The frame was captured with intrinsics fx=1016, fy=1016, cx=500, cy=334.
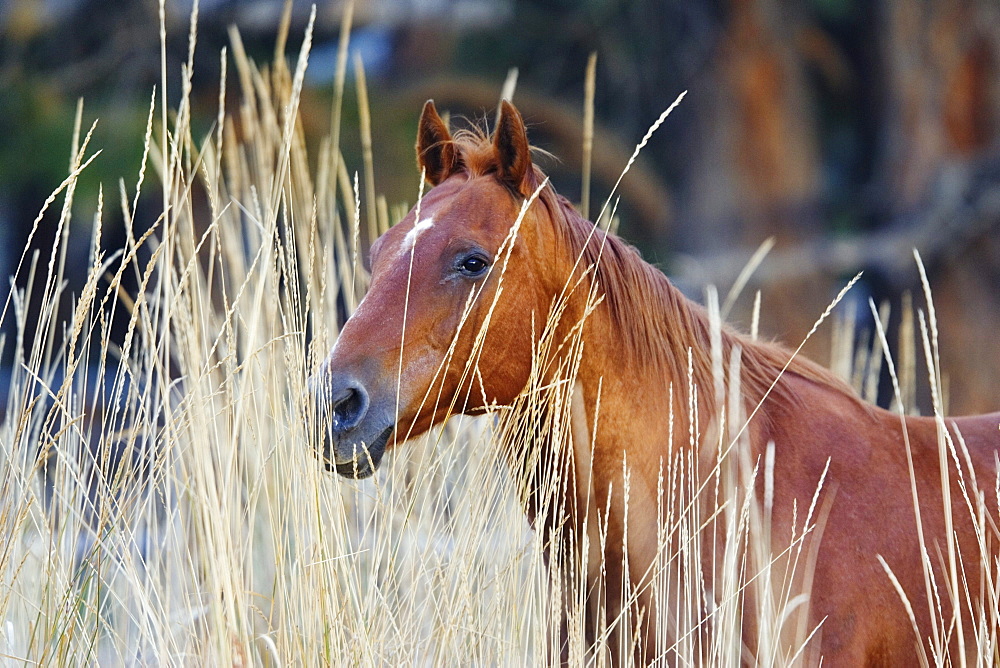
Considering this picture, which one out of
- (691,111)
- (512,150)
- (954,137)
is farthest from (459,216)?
(691,111)

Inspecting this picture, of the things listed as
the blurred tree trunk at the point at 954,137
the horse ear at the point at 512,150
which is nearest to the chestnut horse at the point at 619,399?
the horse ear at the point at 512,150

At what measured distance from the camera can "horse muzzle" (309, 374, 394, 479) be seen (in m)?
1.84

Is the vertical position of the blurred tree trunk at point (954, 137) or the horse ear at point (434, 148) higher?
the blurred tree trunk at point (954, 137)

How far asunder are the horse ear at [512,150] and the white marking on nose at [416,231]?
0.68 feet

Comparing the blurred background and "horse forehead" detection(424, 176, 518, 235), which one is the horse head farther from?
the blurred background

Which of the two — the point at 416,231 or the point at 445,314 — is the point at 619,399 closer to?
the point at 445,314

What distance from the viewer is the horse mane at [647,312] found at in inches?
83.7

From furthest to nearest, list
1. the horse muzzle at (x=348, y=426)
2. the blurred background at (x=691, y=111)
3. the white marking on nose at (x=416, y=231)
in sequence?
the blurred background at (x=691, y=111) → the white marking on nose at (x=416, y=231) → the horse muzzle at (x=348, y=426)

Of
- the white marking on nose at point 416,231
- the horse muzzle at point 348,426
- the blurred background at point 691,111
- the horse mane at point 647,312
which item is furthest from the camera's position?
the blurred background at point 691,111

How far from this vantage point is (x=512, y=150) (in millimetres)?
2104

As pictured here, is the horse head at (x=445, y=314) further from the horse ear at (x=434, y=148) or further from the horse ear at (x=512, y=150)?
the horse ear at (x=434, y=148)

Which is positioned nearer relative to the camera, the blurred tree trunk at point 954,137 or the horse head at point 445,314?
the horse head at point 445,314

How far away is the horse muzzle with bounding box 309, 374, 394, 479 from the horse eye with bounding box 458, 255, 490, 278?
0.32 meters

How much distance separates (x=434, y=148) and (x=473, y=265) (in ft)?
1.58
